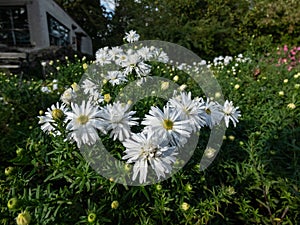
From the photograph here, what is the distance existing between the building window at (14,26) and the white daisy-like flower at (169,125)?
30.0 feet

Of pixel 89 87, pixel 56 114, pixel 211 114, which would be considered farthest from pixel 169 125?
pixel 89 87

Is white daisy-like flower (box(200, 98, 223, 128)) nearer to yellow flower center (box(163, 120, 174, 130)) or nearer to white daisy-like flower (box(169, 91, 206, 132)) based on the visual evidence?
white daisy-like flower (box(169, 91, 206, 132))

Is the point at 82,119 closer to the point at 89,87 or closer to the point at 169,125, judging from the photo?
the point at 169,125

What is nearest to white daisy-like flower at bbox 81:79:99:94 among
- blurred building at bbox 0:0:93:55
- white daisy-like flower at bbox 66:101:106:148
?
white daisy-like flower at bbox 66:101:106:148

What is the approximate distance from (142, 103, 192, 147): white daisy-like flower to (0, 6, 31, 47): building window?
9141 millimetres

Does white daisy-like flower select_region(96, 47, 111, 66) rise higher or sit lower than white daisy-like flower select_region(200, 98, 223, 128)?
higher

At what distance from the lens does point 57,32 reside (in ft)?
35.9

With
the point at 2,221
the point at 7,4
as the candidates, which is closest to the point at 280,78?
the point at 2,221

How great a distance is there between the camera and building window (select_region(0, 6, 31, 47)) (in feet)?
27.9

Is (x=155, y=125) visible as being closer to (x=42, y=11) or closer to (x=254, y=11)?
(x=254, y=11)

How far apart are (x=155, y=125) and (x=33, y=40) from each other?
29.5ft

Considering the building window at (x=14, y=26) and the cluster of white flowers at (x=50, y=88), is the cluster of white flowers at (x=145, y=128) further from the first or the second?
the building window at (x=14, y=26)

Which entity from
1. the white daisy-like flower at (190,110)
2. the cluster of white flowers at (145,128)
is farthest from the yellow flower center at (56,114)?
the white daisy-like flower at (190,110)

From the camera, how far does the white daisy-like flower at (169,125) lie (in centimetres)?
82
